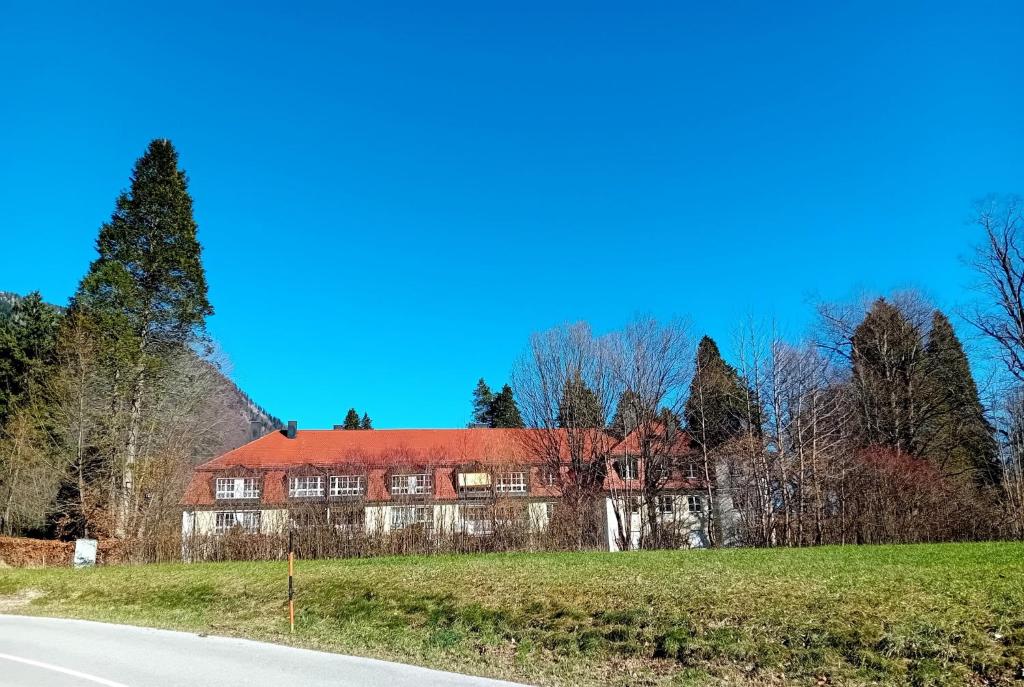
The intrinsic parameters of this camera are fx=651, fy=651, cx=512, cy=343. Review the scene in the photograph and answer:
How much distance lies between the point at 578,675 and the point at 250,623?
23.4ft

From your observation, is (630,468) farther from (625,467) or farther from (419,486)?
(419,486)

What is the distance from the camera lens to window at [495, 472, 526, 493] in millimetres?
26862

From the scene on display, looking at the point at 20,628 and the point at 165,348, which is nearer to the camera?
the point at 20,628

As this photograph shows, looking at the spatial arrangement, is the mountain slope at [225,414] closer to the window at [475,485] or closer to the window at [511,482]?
the window at [475,485]

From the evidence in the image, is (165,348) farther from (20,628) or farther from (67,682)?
(67,682)

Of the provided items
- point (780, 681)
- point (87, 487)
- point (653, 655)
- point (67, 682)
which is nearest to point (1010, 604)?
point (780, 681)

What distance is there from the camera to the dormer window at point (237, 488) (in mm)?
35188

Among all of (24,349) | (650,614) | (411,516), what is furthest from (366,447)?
(650,614)

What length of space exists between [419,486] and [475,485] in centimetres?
313

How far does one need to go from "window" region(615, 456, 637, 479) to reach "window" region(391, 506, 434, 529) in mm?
10080

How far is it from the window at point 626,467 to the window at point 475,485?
6598 millimetres

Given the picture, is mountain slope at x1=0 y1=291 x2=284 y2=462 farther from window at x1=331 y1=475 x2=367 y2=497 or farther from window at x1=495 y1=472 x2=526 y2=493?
window at x1=495 y1=472 x2=526 y2=493

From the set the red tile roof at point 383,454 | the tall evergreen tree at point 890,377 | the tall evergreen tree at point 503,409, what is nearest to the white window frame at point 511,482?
the red tile roof at point 383,454

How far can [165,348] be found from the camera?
32969 millimetres
